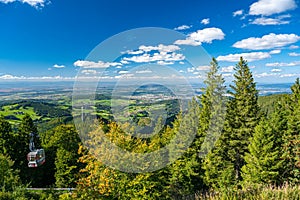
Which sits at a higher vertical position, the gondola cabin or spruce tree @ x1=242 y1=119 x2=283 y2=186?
the gondola cabin

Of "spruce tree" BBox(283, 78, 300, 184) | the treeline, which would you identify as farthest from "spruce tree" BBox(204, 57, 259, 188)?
"spruce tree" BBox(283, 78, 300, 184)

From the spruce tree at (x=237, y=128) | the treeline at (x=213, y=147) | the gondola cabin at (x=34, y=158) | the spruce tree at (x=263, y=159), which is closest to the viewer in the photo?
the gondola cabin at (x=34, y=158)

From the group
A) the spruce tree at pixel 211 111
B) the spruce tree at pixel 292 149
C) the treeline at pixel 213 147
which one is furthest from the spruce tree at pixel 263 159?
the spruce tree at pixel 211 111

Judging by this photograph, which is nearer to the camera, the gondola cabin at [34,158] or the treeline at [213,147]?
the gondola cabin at [34,158]

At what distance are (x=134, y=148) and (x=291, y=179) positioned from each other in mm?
11943

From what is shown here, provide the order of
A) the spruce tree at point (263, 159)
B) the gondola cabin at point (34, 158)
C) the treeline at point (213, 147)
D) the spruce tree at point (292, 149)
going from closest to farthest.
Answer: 1. the gondola cabin at point (34, 158)
2. the treeline at point (213, 147)
3. the spruce tree at point (263, 159)
4. the spruce tree at point (292, 149)

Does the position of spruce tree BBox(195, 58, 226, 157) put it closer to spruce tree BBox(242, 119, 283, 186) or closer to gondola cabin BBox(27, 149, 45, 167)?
spruce tree BBox(242, 119, 283, 186)

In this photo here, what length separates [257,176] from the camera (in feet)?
53.4

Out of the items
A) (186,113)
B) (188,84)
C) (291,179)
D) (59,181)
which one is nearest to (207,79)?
(186,113)

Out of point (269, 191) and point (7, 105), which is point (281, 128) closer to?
point (269, 191)

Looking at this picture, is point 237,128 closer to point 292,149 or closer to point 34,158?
point 292,149

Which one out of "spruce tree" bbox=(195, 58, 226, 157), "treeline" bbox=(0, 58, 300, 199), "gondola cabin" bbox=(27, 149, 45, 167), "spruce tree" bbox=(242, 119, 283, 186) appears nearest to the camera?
"gondola cabin" bbox=(27, 149, 45, 167)

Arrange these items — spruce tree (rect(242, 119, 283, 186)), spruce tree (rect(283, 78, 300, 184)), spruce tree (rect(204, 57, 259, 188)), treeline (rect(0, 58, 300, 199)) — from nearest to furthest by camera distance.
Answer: treeline (rect(0, 58, 300, 199)) < spruce tree (rect(242, 119, 283, 186)) < spruce tree (rect(283, 78, 300, 184)) < spruce tree (rect(204, 57, 259, 188))

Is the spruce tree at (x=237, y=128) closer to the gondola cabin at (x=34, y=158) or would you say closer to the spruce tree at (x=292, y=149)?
the spruce tree at (x=292, y=149)
